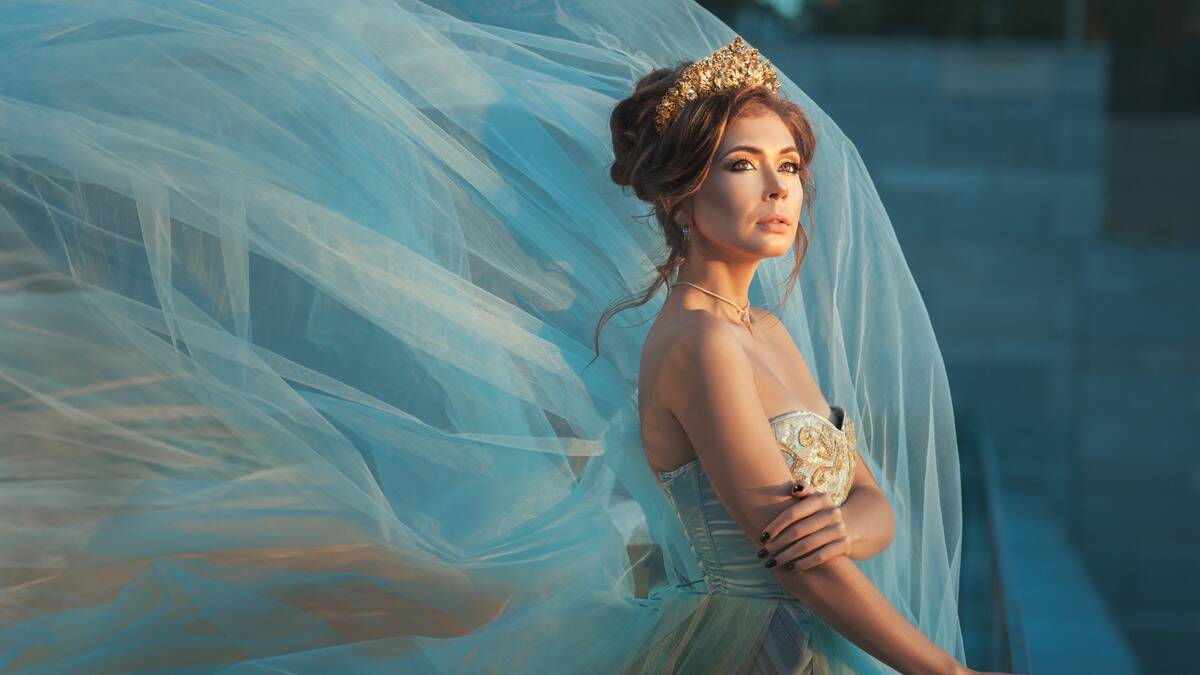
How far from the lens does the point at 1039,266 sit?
6133 millimetres

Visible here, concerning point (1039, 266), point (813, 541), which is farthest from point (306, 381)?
point (1039, 266)

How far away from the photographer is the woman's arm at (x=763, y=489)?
1.52 meters

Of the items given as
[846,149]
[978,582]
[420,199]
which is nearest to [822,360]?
[846,149]

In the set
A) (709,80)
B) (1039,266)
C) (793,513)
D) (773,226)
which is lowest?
(1039,266)

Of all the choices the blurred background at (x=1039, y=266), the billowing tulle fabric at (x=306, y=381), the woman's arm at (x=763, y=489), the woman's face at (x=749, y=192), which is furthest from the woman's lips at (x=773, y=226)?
the blurred background at (x=1039, y=266)

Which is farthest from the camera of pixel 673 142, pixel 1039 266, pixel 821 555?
pixel 1039 266

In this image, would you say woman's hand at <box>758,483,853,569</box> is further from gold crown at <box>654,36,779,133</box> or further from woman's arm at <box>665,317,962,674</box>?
gold crown at <box>654,36,779,133</box>

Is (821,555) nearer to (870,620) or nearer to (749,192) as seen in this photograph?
(870,620)

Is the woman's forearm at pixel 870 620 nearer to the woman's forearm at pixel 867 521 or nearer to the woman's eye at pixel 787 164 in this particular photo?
the woman's forearm at pixel 867 521

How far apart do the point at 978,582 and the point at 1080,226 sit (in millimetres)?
1761

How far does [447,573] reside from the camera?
1.72 m

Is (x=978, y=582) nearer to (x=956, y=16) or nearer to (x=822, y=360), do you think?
(x=956, y=16)

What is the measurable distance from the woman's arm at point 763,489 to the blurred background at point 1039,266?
4.26 metres

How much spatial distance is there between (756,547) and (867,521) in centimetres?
15
